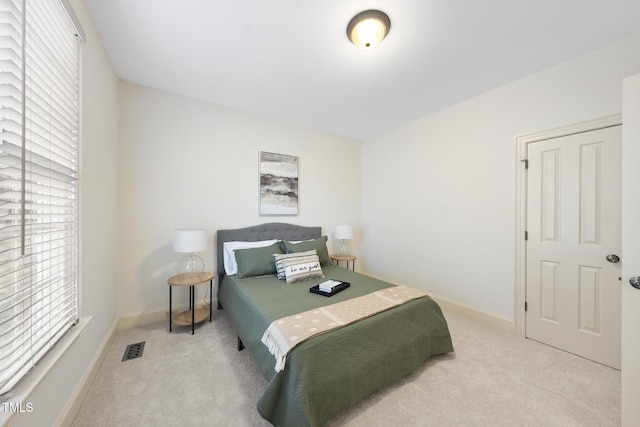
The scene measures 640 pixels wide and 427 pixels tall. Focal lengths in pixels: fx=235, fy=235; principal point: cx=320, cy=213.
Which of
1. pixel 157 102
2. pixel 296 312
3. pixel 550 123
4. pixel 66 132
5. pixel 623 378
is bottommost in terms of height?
pixel 623 378

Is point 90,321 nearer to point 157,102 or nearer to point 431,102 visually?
point 157,102

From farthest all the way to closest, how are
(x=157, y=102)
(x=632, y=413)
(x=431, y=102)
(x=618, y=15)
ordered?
(x=431, y=102) < (x=157, y=102) < (x=618, y=15) < (x=632, y=413)

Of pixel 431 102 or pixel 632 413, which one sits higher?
pixel 431 102

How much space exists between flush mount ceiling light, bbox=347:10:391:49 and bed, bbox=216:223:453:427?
2.08 m

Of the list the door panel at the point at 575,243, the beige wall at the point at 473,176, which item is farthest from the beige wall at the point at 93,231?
the door panel at the point at 575,243

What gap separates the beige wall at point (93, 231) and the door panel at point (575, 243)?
145 inches

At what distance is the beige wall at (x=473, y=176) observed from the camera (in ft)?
6.78

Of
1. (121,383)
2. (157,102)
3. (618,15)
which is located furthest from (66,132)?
(618,15)

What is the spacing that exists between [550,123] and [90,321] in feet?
Result: 13.9

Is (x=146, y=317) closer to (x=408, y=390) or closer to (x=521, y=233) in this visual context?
(x=408, y=390)

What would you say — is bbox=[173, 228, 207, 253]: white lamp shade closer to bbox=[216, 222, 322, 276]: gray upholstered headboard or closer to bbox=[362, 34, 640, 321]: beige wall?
bbox=[216, 222, 322, 276]: gray upholstered headboard

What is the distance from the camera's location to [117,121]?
2.48 m

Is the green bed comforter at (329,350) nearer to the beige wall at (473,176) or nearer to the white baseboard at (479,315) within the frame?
the white baseboard at (479,315)

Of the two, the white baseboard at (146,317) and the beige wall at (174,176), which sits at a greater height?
the beige wall at (174,176)
